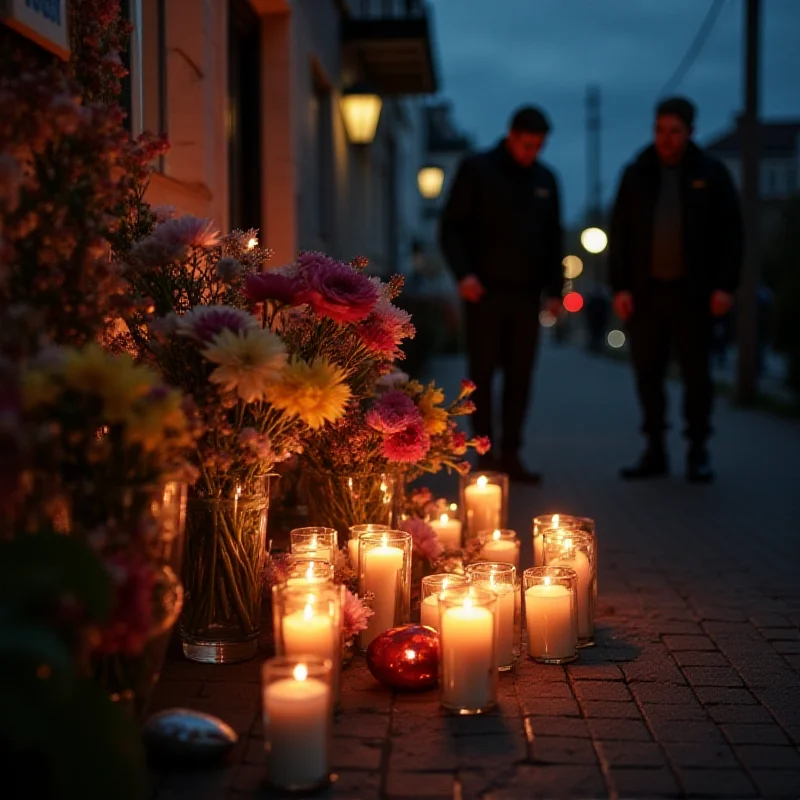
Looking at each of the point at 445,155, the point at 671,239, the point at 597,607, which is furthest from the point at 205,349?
the point at 445,155

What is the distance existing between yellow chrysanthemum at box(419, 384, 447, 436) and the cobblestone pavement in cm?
97

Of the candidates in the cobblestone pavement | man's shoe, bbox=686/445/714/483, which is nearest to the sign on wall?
the cobblestone pavement

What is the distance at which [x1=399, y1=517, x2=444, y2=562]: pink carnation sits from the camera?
4.33m

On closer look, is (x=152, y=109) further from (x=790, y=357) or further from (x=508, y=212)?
(x=790, y=357)

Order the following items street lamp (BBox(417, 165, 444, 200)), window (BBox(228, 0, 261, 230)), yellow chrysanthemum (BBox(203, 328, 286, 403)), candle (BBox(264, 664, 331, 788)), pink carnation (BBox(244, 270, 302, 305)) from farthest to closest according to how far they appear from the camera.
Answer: street lamp (BBox(417, 165, 444, 200))
window (BBox(228, 0, 261, 230))
pink carnation (BBox(244, 270, 302, 305))
yellow chrysanthemum (BBox(203, 328, 286, 403))
candle (BBox(264, 664, 331, 788))

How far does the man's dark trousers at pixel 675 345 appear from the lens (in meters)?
7.85

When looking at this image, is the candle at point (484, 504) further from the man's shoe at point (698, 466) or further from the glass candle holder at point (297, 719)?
the man's shoe at point (698, 466)

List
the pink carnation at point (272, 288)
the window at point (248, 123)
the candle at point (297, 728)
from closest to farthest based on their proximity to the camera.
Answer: the candle at point (297, 728), the pink carnation at point (272, 288), the window at point (248, 123)

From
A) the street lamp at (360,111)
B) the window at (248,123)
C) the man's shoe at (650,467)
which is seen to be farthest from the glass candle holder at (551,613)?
the street lamp at (360,111)

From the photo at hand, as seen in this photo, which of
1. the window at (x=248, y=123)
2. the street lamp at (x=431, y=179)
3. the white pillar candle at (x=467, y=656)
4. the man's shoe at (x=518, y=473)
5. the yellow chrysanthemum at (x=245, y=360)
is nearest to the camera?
the yellow chrysanthemum at (x=245, y=360)

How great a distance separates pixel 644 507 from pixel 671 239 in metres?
1.91

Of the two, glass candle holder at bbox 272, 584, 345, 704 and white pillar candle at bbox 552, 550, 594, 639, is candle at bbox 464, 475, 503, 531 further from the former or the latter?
glass candle holder at bbox 272, 584, 345, 704

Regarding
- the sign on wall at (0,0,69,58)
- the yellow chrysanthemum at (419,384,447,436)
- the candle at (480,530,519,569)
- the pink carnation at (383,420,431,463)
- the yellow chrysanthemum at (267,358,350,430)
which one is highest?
the sign on wall at (0,0,69,58)

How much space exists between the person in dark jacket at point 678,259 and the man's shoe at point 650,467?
31 cm
